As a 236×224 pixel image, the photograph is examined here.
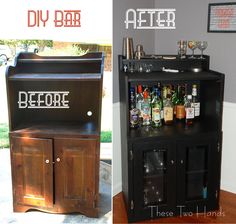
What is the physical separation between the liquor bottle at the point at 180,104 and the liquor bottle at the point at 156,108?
0.17m

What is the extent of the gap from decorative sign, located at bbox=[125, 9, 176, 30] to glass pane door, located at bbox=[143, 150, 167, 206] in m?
1.05

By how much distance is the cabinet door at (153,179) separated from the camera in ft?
8.50

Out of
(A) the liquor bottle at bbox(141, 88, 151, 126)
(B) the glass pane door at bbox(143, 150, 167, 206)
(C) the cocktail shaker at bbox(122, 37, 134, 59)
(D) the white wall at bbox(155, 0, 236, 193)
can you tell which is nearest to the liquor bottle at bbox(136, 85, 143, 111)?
(A) the liquor bottle at bbox(141, 88, 151, 126)

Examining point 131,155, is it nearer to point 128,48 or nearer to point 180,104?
point 180,104

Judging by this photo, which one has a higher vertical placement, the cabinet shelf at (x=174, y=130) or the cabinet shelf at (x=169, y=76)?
the cabinet shelf at (x=169, y=76)

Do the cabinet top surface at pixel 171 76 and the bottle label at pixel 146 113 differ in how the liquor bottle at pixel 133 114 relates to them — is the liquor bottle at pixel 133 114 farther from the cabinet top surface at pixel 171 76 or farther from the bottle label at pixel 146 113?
the cabinet top surface at pixel 171 76

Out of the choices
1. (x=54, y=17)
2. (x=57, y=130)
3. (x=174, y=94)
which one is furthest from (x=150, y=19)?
(x=57, y=130)

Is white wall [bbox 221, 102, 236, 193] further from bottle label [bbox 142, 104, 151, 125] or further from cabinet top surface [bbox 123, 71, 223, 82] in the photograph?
bottle label [bbox 142, 104, 151, 125]

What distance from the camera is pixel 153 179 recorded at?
270 cm

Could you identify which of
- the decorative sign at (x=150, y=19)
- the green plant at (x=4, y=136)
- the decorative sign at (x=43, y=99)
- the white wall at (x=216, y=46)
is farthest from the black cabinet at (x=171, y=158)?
the green plant at (x=4, y=136)

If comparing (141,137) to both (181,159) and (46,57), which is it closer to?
(181,159)

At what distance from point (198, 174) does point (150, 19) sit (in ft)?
4.43

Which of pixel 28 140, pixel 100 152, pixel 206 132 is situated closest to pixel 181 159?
pixel 206 132

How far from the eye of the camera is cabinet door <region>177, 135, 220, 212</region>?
2666 mm
